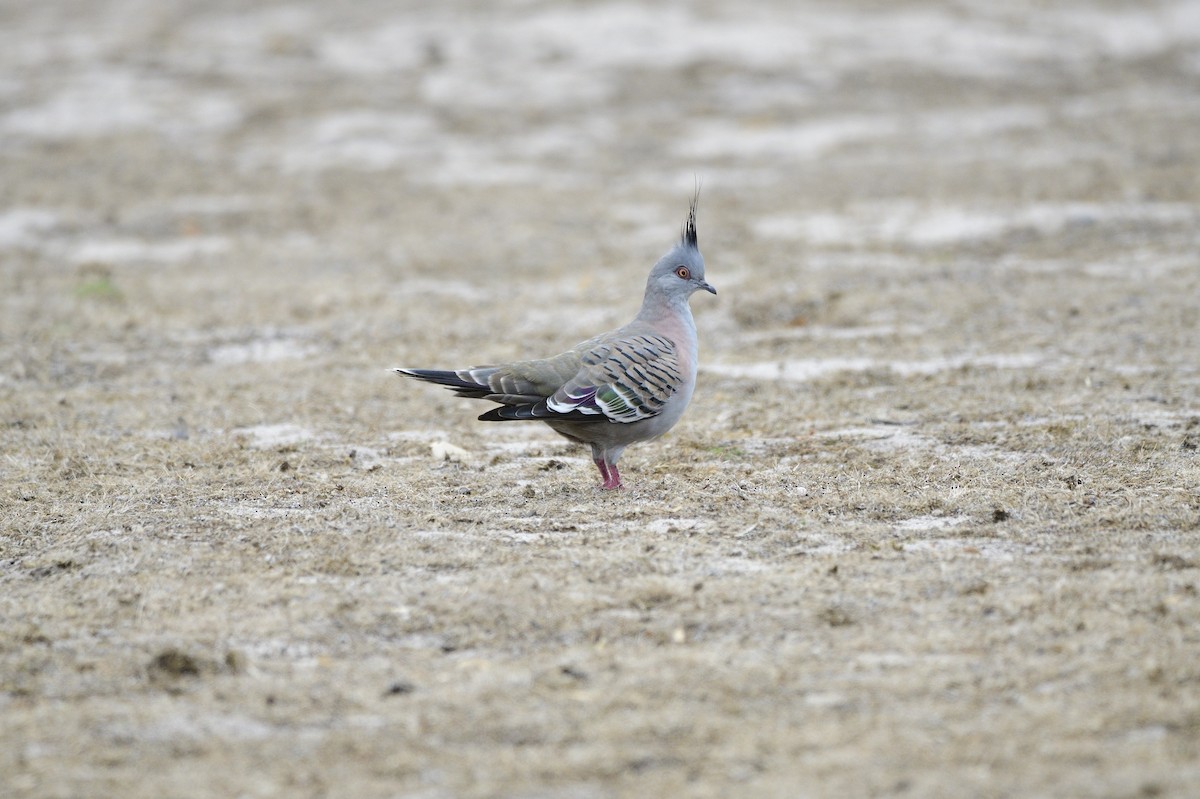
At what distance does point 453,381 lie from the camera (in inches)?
222

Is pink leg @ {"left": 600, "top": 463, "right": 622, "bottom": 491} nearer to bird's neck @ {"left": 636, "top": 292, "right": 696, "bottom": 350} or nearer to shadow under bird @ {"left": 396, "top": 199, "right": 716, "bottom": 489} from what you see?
shadow under bird @ {"left": 396, "top": 199, "right": 716, "bottom": 489}

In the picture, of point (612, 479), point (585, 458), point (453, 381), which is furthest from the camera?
point (585, 458)

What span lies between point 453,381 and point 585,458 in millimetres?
1341

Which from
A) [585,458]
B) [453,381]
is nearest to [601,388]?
[453,381]

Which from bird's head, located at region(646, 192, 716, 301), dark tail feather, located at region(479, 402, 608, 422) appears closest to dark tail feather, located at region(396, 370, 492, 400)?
dark tail feather, located at region(479, 402, 608, 422)

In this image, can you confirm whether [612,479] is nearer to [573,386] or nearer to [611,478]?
[611,478]

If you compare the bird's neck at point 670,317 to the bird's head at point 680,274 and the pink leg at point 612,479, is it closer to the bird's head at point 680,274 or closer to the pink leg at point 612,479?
the bird's head at point 680,274

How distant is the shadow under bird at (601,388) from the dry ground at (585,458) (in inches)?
11.7

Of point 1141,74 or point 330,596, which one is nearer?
point 330,596

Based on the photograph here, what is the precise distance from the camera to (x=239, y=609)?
447cm

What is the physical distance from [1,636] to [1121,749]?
3.39 meters

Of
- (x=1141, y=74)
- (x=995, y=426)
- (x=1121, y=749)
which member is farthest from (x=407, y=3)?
(x=1121, y=749)

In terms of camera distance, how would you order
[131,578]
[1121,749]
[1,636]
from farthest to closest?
[131,578] < [1,636] < [1121,749]

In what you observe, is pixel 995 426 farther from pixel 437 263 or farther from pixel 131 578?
pixel 437 263
